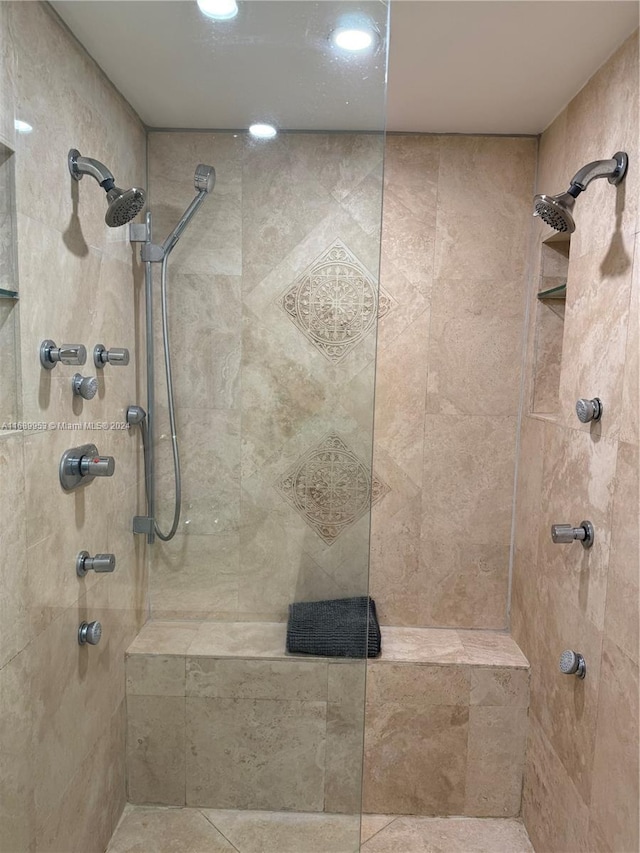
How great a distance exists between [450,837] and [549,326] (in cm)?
174

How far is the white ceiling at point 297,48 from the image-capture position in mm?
1273

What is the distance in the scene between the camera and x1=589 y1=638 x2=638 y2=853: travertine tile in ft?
4.17

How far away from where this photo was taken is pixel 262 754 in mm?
1564

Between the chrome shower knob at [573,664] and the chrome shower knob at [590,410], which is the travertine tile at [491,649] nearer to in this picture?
the chrome shower knob at [573,664]

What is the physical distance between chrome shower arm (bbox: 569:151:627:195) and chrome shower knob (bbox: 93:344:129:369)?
3.95ft

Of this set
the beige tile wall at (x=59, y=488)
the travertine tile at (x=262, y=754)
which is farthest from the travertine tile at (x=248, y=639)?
the beige tile wall at (x=59, y=488)

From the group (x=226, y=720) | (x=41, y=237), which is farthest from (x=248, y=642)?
(x=41, y=237)

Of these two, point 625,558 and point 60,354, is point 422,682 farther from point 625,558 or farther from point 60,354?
point 60,354

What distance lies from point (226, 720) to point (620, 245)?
1.58m

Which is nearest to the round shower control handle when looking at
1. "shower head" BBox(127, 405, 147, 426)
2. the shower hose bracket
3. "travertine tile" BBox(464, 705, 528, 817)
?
"shower head" BBox(127, 405, 147, 426)

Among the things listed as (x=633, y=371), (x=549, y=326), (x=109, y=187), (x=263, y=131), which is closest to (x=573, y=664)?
(x=633, y=371)

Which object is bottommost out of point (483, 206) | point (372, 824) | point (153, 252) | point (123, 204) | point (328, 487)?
point (372, 824)

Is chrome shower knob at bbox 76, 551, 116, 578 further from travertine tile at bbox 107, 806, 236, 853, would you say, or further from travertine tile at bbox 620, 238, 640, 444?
travertine tile at bbox 620, 238, 640, 444

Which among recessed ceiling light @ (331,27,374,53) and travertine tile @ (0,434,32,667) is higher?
recessed ceiling light @ (331,27,374,53)
